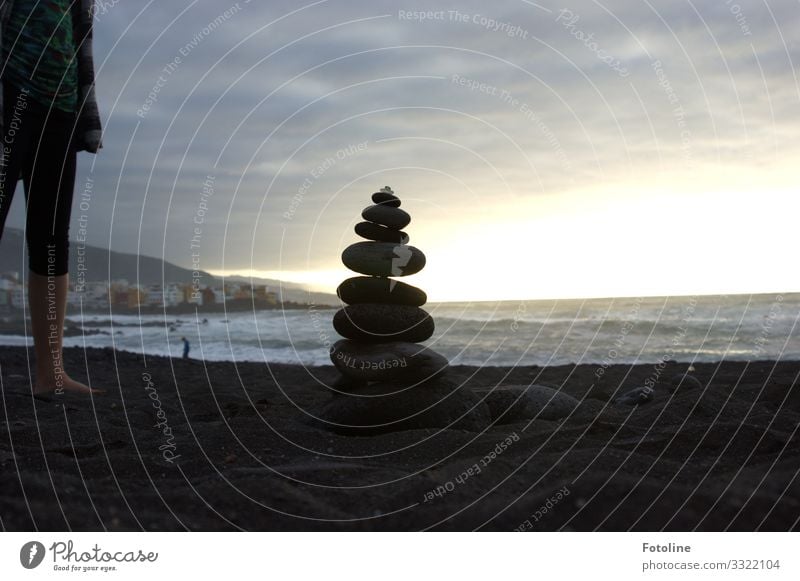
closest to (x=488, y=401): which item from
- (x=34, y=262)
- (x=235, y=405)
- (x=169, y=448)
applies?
(x=235, y=405)

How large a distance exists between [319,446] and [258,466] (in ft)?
2.70

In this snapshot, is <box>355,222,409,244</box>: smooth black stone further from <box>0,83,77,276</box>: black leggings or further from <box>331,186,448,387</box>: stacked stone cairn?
<box>0,83,77,276</box>: black leggings

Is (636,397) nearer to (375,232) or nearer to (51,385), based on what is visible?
(375,232)

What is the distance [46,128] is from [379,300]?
3.33 metres

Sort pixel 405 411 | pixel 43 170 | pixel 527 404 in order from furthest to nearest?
pixel 527 404
pixel 405 411
pixel 43 170

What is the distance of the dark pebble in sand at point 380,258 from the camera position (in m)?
6.68

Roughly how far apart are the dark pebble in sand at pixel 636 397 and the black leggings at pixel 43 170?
5753 mm

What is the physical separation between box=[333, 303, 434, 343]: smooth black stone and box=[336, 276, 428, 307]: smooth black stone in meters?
0.08

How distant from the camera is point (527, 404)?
6.78m

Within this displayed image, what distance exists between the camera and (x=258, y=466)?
4.60 m

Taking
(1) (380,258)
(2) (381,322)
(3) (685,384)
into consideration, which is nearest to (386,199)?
(1) (380,258)

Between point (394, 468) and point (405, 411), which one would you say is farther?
point (405, 411)

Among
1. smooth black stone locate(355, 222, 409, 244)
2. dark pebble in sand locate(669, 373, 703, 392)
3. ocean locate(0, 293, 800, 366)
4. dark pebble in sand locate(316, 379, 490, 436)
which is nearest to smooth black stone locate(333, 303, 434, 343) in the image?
dark pebble in sand locate(316, 379, 490, 436)

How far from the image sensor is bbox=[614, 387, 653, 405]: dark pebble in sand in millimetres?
7230
